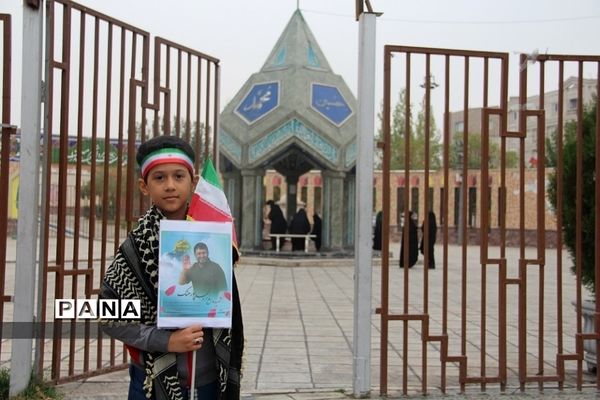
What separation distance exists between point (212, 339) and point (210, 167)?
65 cm

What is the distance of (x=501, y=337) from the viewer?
460cm

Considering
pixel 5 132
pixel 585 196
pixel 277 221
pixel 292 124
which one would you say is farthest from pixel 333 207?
pixel 5 132

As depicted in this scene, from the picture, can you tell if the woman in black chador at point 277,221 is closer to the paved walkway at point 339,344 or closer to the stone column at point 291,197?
the stone column at point 291,197

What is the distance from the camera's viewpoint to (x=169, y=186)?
7.68ft

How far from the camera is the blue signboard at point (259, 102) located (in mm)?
17562

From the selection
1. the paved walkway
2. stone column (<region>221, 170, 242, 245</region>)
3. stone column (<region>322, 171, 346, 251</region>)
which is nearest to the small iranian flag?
the paved walkway

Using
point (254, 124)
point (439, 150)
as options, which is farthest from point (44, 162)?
point (439, 150)

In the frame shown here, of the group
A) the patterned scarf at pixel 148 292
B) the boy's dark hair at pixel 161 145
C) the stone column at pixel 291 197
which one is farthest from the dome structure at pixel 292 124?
the patterned scarf at pixel 148 292

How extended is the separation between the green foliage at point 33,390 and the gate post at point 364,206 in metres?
2.03

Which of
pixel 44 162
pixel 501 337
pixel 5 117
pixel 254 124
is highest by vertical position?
pixel 254 124

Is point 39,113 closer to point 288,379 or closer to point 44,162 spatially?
point 44,162

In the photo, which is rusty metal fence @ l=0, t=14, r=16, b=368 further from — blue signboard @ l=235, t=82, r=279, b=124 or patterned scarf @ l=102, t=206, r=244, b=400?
blue signboard @ l=235, t=82, r=279, b=124

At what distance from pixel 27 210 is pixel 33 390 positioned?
117 cm

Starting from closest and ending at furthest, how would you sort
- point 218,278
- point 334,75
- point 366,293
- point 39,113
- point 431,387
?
point 218,278
point 39,113
point 366,293
point 431,387
point 334,75
